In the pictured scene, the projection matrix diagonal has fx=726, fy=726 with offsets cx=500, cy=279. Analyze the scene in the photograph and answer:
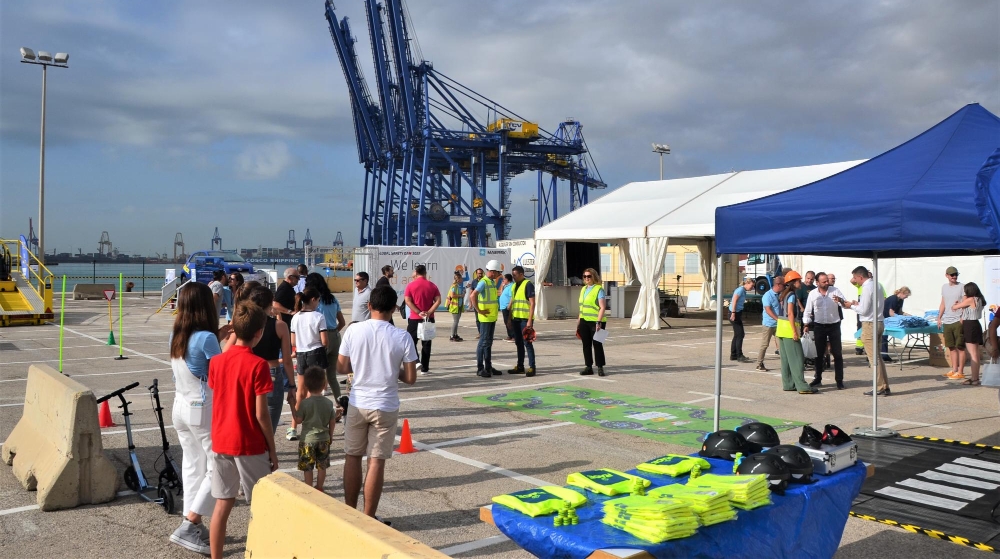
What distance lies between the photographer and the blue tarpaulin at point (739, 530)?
3.05 m

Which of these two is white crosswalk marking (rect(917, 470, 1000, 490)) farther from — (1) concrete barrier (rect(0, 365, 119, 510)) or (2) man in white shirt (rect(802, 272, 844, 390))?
(1) concrete barrier (rect(0, 365, 119, 510))

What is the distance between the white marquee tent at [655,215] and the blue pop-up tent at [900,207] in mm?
10475

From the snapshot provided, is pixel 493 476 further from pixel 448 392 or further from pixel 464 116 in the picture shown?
pixel 464 116

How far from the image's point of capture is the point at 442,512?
5277 millimetres

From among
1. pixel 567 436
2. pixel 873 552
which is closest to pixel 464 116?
pixel 567 436

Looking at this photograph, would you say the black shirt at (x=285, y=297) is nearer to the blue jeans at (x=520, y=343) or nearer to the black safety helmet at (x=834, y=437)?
the blue jeans at (x=520, y=343)

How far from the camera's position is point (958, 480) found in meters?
5.90

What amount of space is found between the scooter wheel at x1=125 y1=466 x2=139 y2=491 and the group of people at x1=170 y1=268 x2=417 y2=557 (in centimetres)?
116

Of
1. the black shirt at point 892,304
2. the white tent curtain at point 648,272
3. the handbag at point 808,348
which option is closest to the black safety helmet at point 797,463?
the handbag at point 808,348

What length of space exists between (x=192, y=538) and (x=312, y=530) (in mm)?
2204

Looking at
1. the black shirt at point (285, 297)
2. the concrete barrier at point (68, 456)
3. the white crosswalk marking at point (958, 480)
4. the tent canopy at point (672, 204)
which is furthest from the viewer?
the tent canopy at point (672, 204)

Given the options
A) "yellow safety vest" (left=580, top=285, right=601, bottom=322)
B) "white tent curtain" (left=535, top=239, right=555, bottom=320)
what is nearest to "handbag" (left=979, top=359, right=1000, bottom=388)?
"yellow safety vest" (left=580, top=285, right=601, bottom=322)

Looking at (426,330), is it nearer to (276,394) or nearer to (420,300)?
(420,300)

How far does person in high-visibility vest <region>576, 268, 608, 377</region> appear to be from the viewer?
11250mm
